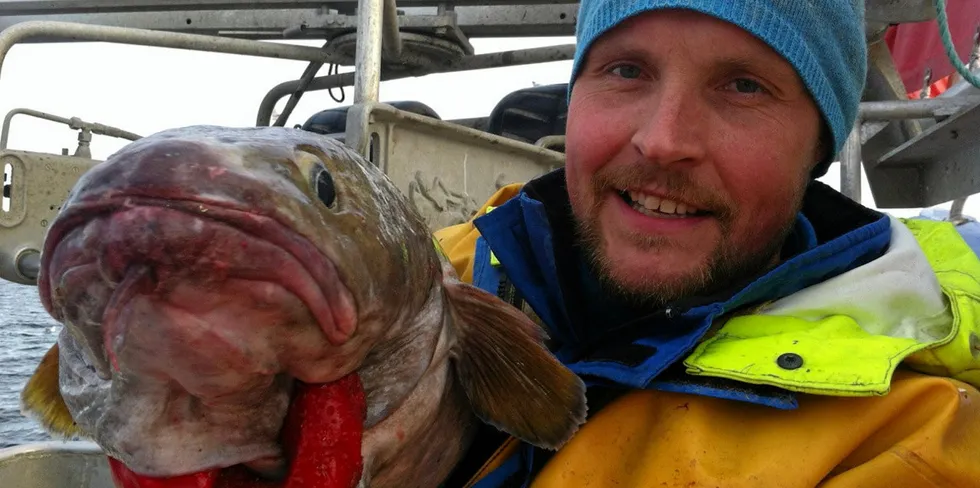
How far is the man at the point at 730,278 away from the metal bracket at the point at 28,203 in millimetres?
2345

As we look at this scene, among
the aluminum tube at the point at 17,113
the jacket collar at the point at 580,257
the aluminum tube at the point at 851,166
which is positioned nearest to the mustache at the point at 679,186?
the jacket collar at the point at 580,257

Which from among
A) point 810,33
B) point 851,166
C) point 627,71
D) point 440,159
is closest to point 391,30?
point 440,159

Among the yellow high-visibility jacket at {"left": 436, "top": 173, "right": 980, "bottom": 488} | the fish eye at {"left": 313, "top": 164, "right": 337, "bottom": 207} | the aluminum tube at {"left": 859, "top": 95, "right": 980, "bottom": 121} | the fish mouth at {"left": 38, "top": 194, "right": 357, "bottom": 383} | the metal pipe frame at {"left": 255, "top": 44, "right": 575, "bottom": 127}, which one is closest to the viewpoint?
the fish mouth at {"left": 38, "top": 194, "right": 357, "bottom": 383}

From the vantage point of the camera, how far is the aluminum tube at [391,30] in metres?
3.43

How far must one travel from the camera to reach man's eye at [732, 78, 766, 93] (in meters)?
1.88

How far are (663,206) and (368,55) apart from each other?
→ 1.50m

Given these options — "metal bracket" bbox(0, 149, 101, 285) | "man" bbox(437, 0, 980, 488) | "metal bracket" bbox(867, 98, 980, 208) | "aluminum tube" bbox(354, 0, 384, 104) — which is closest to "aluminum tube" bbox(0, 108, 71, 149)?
"metal bracket" bbox(0, 149, 101, 285)

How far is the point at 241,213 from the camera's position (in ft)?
3.05

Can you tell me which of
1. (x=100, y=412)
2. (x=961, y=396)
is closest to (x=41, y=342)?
(x=100, y=412)

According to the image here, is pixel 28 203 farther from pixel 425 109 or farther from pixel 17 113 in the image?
pixel 425 109

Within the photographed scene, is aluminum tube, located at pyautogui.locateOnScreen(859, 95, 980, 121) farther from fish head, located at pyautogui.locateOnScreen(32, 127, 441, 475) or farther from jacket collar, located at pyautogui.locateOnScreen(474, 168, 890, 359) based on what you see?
fish head, located at pyautogui.locateOnScreen(32, 127, 441, 475)

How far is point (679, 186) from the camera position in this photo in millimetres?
1835

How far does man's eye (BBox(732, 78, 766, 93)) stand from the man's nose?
0.39ft

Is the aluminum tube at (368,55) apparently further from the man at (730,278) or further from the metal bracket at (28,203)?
the metal bracket at (28,203)
